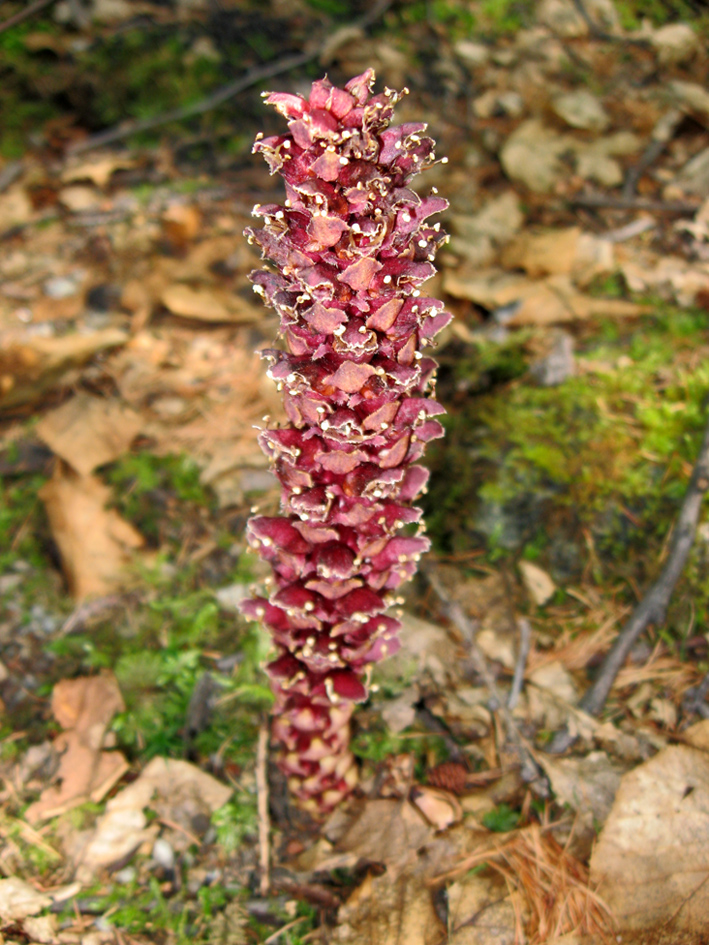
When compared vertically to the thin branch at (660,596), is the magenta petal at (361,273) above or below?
above

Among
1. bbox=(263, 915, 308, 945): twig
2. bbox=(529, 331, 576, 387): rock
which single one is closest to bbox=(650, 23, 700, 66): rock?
bbox=(529, 331, 576, 387): rock

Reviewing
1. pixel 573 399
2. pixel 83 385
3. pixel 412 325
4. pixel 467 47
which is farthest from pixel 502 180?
pixel 412 325

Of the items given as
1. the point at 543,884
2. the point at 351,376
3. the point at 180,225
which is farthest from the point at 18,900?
the point at 180,225

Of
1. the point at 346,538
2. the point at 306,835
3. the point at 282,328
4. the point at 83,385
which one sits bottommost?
the point at 306,835

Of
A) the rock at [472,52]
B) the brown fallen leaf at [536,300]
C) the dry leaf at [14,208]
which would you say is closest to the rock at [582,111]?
the rock at [472,52]

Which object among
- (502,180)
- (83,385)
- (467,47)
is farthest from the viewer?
(467,47)

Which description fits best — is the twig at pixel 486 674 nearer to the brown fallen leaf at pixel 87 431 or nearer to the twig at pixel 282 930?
the twig at pixel 282 930

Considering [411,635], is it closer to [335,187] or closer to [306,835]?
[306,835]

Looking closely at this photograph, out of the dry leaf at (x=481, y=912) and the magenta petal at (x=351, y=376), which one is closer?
the magenta petal at (x=351, y=376)
